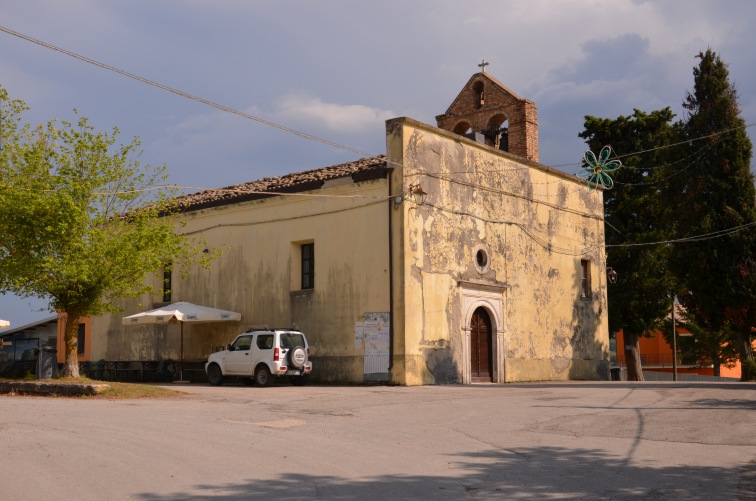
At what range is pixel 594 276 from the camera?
32.0 metres

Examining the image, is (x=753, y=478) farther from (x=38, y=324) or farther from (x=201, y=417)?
(x=38, y=324)

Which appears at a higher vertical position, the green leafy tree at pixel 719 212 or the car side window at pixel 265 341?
the green leafy tree at pixel 719 212

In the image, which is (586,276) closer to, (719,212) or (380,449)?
(719,212)

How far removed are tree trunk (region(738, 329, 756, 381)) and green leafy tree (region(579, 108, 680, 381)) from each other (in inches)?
297

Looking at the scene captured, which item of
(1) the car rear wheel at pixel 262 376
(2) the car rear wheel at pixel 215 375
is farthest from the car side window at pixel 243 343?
(2) the car rear wheel at pixel 215 375

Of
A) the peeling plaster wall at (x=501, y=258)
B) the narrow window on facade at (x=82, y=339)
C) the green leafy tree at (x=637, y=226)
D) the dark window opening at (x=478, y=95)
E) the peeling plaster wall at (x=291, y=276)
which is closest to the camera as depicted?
the peeling plaster wall at (x=501, y=258)

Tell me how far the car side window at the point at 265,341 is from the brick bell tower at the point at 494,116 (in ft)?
36.9

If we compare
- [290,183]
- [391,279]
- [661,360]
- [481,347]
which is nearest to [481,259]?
[481,347]

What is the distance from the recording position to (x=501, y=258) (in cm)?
2661

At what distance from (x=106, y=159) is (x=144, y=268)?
2.82 m

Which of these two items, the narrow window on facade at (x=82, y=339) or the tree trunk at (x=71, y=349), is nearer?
the tree trunk at (x=71, y=349)

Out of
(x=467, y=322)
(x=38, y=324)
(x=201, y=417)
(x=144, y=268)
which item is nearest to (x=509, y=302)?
(x=467, y=322)

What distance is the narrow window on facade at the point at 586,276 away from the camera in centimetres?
3155

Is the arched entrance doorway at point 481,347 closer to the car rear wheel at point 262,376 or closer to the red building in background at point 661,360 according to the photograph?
the car rear wheel at point 262,376
